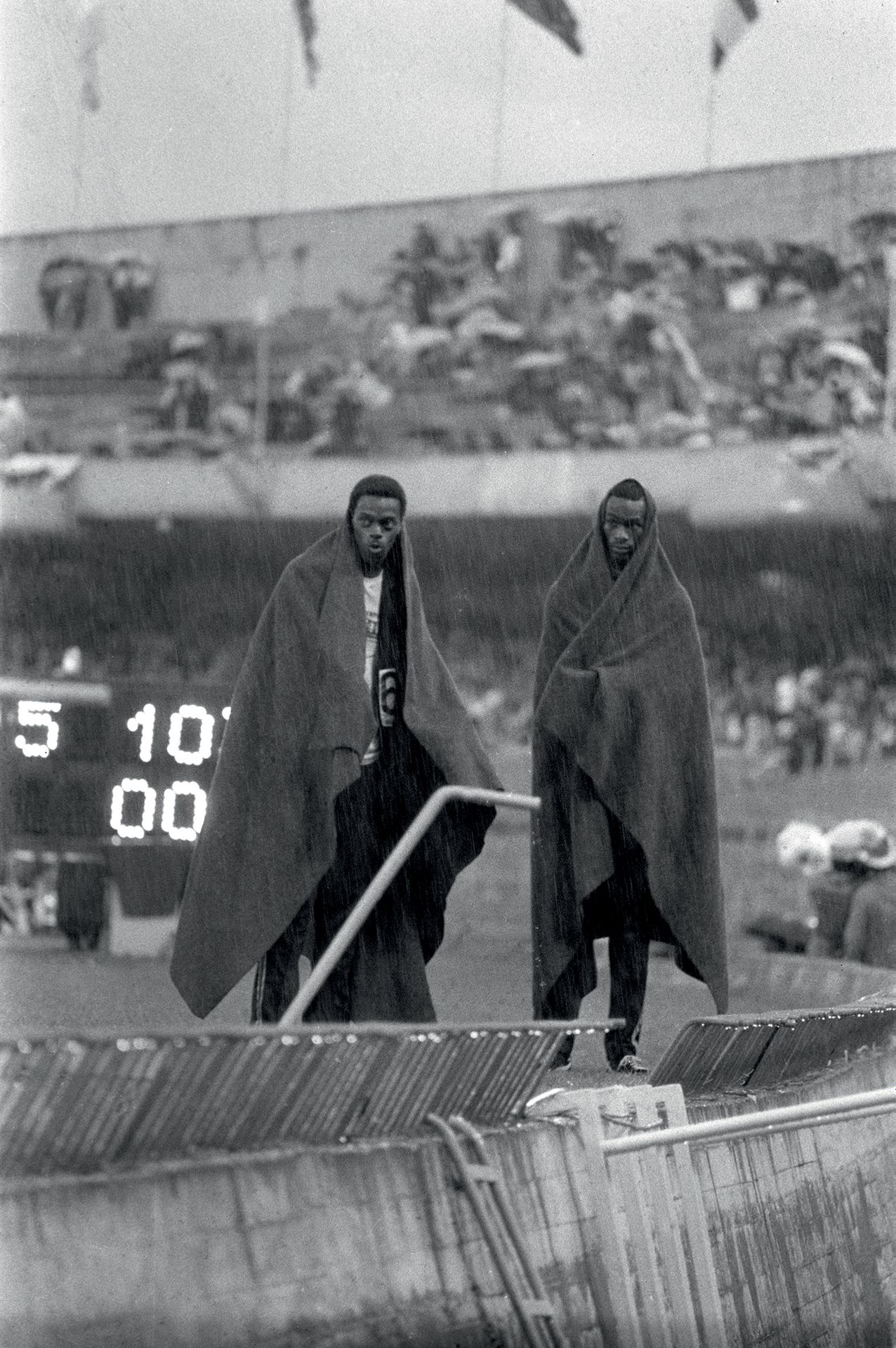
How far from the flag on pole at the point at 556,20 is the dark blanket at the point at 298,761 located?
27.5m

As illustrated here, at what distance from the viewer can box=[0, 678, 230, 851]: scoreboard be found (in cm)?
1091

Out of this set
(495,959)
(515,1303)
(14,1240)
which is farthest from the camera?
(495,959)

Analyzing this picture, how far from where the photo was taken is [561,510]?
130 ft

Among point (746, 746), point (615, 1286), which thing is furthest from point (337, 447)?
point (615, 1286)

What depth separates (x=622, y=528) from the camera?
9.13 metres

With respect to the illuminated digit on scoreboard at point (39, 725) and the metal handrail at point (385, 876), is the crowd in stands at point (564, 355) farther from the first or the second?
the metal handrail at point (385, 876)

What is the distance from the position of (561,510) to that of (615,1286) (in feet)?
110

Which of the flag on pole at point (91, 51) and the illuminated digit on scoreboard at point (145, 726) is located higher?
the flag on pole at point (91, 51)

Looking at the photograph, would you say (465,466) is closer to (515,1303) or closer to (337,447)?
(337,447)

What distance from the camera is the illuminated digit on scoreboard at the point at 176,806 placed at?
35.1 feet

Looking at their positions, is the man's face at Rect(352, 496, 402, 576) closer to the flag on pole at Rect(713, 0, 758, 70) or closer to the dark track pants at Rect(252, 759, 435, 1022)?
the dark track pants at Rect(252, 759, 435, 1022)

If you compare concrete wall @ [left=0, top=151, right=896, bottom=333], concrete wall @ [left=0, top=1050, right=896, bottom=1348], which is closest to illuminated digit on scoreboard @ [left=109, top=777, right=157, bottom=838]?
concrete wall @ [left=0, top=1050, right=896, bottom=1348]

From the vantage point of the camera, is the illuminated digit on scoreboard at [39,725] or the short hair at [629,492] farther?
the illuminated digit on scoreboard at [39,725]

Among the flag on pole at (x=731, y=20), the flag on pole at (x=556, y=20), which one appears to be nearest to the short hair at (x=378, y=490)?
the flag on pole at (x=731, y=20)
